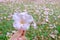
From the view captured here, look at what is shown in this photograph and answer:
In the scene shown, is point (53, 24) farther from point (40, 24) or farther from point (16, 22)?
point (16, 22)

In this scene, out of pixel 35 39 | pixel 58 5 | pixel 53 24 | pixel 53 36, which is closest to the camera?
pixel 35 39

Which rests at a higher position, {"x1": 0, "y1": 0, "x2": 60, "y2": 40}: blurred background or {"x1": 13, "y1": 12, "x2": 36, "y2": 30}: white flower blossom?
{"x1": 13, "y1": 12, "x2": 36, "y2": 30}: white flower blossom

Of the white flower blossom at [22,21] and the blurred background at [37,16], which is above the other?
the white flower blossom at [22,21]

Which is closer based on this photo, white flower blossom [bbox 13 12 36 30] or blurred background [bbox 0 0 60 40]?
white flower blossom [bbox 13 12 36 30]

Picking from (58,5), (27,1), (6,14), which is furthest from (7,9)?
(58,5)

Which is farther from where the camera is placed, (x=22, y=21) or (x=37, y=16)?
(x=37, y=16)

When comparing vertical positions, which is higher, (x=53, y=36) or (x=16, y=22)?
(x=16, y=22)

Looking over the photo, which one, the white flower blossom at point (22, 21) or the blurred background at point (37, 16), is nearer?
the white flower blossom at point (22, 21)

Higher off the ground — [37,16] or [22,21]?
[22,21]
